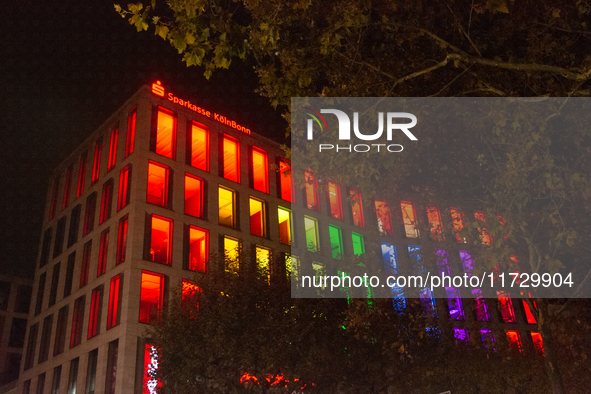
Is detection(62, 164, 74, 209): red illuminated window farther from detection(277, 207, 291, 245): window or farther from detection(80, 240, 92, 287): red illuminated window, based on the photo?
detection(277, 207, 291, 245): window

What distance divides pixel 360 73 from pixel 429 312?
1649 cm

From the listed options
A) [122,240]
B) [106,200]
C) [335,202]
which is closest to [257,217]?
[335,202]

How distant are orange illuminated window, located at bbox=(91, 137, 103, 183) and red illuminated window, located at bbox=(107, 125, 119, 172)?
164 centimetres

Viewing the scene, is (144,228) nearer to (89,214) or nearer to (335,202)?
(89,214)

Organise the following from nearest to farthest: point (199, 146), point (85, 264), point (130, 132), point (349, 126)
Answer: point (349, 126) → point (85, 264) → point (130, 132) → point (199, 146)

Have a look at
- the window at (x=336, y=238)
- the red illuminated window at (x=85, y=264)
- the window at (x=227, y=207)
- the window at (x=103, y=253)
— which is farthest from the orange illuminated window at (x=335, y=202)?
the red illuminated window at (x=85, y=264)

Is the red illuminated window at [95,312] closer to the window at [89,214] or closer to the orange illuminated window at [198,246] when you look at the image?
the window at [89,214]

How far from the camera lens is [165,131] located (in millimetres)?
39656

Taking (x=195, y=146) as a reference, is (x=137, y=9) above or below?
below

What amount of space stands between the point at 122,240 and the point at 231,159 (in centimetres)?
1183

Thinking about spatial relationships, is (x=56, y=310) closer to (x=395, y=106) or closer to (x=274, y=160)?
(x=274, y=160)

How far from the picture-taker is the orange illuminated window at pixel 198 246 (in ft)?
117

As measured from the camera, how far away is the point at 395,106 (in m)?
11.9

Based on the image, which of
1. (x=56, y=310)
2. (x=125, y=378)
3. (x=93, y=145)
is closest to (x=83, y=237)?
(x=56, y=310)
